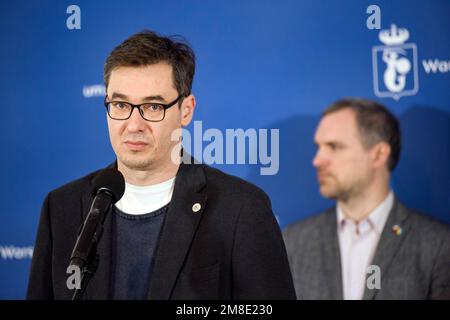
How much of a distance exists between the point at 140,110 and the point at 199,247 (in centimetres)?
56

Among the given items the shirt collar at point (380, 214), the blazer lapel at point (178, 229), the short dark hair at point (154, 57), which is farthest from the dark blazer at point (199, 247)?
the shirt collar at point (380, 214)

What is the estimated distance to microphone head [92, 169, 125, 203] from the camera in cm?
188

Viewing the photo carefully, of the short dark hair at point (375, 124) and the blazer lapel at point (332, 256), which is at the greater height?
the short dark hair at point (375, 124)

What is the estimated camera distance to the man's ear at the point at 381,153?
9.10 ft

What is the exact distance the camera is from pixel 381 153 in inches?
109

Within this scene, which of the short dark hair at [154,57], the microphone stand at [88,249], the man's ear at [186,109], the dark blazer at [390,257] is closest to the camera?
the microphone stand at [88,249]

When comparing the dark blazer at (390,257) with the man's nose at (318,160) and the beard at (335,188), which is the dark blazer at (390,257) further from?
the man's nose at (318,160)

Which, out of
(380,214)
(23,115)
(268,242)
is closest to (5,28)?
(23,115)

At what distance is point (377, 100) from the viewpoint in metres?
2.79

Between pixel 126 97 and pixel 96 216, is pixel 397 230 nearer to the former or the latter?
pixel 126 97

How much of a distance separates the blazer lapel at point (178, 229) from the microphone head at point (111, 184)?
377 millimetres

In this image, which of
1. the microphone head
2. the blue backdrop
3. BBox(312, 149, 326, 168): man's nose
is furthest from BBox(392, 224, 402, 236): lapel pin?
the microphone head

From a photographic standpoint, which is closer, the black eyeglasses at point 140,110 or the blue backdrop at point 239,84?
the black eyeglasses at point 140,110

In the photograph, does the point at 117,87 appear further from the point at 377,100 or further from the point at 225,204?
the point at 377,100
